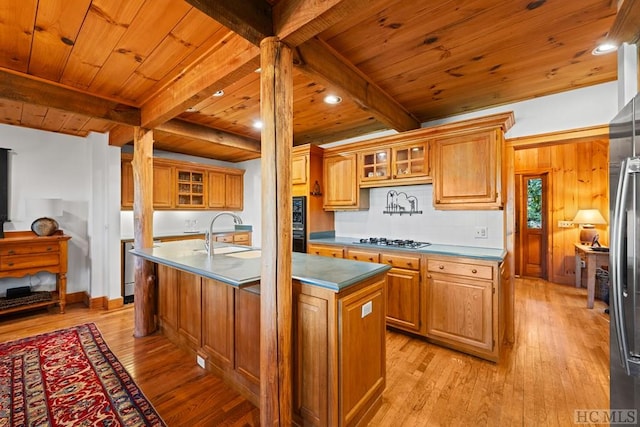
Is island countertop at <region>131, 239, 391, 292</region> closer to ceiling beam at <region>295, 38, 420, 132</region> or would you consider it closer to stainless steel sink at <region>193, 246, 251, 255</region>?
stainless steel sink at <region>193, 246, 251, 255</region>

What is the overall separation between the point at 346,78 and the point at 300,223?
7.14 feet

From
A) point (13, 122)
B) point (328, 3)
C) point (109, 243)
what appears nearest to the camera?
point (328, 3)

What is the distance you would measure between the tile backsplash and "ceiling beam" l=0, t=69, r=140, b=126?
9.69ft

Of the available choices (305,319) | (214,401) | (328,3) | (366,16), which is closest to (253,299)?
(305,319)

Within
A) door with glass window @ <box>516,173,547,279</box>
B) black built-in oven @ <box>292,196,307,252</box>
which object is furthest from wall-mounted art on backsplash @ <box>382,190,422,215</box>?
door with glass window @ <box>516,173,547,279</box>

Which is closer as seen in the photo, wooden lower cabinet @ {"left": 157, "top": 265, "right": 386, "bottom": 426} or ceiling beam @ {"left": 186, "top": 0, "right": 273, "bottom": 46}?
ceiling beam @ {"left": 186, "top": 0, "right": 273, "bottom": 46}

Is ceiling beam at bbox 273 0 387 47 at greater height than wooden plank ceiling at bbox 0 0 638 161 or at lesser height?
lesser

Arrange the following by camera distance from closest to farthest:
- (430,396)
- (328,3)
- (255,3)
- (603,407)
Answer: (328,3) < (255,3) < (603,407) < (430,396)

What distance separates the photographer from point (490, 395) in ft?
6.50

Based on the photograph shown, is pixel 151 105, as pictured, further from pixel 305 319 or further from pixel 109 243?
pixel 305 319

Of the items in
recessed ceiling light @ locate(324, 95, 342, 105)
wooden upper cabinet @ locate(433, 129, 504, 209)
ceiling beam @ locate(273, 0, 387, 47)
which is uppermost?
recessed ceiling light @ locate(324, 95, 342, 105)

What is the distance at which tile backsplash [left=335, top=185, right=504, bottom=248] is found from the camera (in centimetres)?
293

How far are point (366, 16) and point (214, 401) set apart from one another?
274cm

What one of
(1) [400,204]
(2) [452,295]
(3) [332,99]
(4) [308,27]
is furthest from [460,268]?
(4) [308,27]
